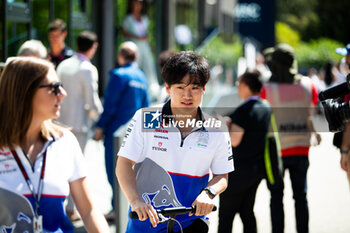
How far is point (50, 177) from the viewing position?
2.87 m

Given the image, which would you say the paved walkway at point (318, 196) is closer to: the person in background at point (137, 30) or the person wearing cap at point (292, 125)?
the person wearing cap at point (292, 125)

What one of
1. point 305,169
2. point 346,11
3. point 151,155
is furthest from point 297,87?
point 346,11

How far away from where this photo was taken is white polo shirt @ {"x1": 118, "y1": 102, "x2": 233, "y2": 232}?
3.36 metres

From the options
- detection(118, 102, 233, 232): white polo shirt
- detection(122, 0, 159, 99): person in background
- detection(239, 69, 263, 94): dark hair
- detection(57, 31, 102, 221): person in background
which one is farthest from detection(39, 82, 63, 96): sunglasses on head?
detection(122, 0, 159, 99): person in background

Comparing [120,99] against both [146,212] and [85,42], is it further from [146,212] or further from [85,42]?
[146,212]

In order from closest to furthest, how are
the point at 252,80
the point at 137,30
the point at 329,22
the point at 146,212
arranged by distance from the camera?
1. the point at 146,212
2. the point at 252,80
3. the point at 137,30
4. the point at 329,22

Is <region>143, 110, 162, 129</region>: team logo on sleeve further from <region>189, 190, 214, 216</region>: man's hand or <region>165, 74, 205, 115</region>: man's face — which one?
<region>189, 190, 214, 216</region>: man's hand

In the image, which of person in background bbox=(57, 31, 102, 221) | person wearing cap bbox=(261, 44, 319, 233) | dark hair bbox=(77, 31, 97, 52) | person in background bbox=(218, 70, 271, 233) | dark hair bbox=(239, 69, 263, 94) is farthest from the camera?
dark hair bbox=(77, 31, 97, 52)

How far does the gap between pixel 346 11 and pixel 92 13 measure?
2077 inches

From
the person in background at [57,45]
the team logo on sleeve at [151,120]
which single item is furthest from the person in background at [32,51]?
the team logo on sleeve at [151,120]

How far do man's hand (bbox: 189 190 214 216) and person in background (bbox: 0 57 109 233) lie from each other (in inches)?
19.4

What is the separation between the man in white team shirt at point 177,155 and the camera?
11.0 ft

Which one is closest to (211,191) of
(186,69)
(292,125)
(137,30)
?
(186,69)

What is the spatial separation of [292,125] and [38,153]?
3462 millimetres
